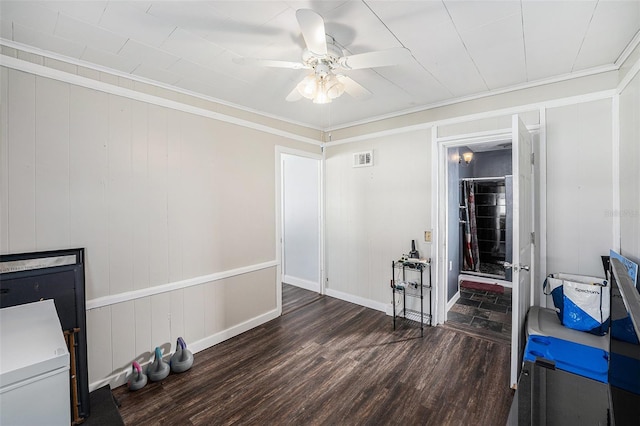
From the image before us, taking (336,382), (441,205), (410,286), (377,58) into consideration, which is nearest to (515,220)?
(441,205)

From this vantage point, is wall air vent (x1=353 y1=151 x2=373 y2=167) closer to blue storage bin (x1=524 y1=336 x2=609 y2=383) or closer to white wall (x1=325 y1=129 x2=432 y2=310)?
white wall (x1=325 y1=129 x2=432 y2=310)

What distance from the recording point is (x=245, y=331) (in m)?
3.16

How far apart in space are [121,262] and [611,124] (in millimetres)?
4221

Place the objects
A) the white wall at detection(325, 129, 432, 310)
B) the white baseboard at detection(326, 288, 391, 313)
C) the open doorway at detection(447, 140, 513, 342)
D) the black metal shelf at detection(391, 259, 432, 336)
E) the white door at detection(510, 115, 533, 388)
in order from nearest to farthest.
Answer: the white door at detection(510, 115, 533, 388), the black metal shelf at detection(391, 259, 432, 336), the white wall at detection(325, 129, 432, 310), the white baseboard at detection(326, 288, 391, 313), the open doorway at detection(447, 140, 513, 342)

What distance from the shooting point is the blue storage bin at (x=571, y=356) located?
166cm

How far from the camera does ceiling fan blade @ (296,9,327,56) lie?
1.28 meters

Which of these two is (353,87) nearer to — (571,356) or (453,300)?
(571,356)

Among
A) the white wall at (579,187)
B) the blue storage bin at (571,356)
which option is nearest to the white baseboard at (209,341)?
Answer: the blue storage bin at (571,356)

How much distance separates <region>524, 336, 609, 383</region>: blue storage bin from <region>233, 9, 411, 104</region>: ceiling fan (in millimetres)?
1994

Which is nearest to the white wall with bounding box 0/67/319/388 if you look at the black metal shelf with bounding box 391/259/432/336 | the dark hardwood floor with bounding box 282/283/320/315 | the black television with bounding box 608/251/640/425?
the dark hardwood floor with bounding box 282/283/320/315

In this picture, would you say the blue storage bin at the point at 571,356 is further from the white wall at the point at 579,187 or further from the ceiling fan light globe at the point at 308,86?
the ceiling fan light globe at the point at 308,86

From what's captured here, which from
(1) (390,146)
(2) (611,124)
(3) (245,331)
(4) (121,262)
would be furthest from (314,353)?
(2) (611,124)

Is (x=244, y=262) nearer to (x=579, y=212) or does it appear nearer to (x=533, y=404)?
(x=533, y=404)

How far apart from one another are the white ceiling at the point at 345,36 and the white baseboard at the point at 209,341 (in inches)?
97.9
